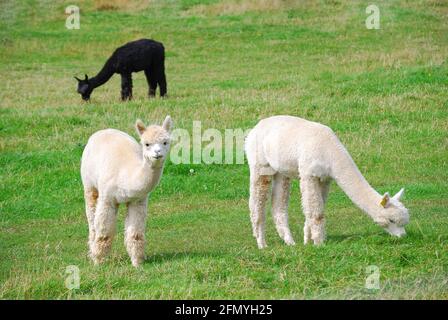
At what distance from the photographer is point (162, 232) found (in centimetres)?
1252

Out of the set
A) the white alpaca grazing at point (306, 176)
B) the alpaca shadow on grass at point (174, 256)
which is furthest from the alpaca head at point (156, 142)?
the white alpaca grazing at point (306, 176)

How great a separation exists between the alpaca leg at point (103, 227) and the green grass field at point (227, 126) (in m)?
0.18

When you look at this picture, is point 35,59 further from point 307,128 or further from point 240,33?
point 307,128

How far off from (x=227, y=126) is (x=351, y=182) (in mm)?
6876

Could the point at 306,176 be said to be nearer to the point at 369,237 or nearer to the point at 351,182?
the point at 351,182

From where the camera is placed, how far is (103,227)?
410 inches

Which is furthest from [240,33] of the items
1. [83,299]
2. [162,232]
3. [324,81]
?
[83,299]

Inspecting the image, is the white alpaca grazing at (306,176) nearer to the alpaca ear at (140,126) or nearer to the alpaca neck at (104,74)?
the alpaca ear at (140,126)

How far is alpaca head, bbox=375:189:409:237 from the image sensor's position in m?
10.2

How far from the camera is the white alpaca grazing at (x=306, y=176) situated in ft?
34.1

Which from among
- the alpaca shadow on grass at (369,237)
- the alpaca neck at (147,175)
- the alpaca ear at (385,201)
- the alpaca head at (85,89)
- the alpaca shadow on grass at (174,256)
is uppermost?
the alpaca neck at (147,175)

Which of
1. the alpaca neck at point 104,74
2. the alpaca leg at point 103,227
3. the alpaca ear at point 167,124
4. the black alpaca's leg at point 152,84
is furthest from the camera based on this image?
the alpaca neck at point 104,74

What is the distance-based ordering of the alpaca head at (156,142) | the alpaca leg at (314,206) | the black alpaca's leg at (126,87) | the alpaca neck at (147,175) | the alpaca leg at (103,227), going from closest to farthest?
the alpaca head at (156,142) < the alpaca neck at (147,175) < the alpaca leg at (103,227) < the alpaca leg at (314,206) < the black alpaca's leg at (126,87)
